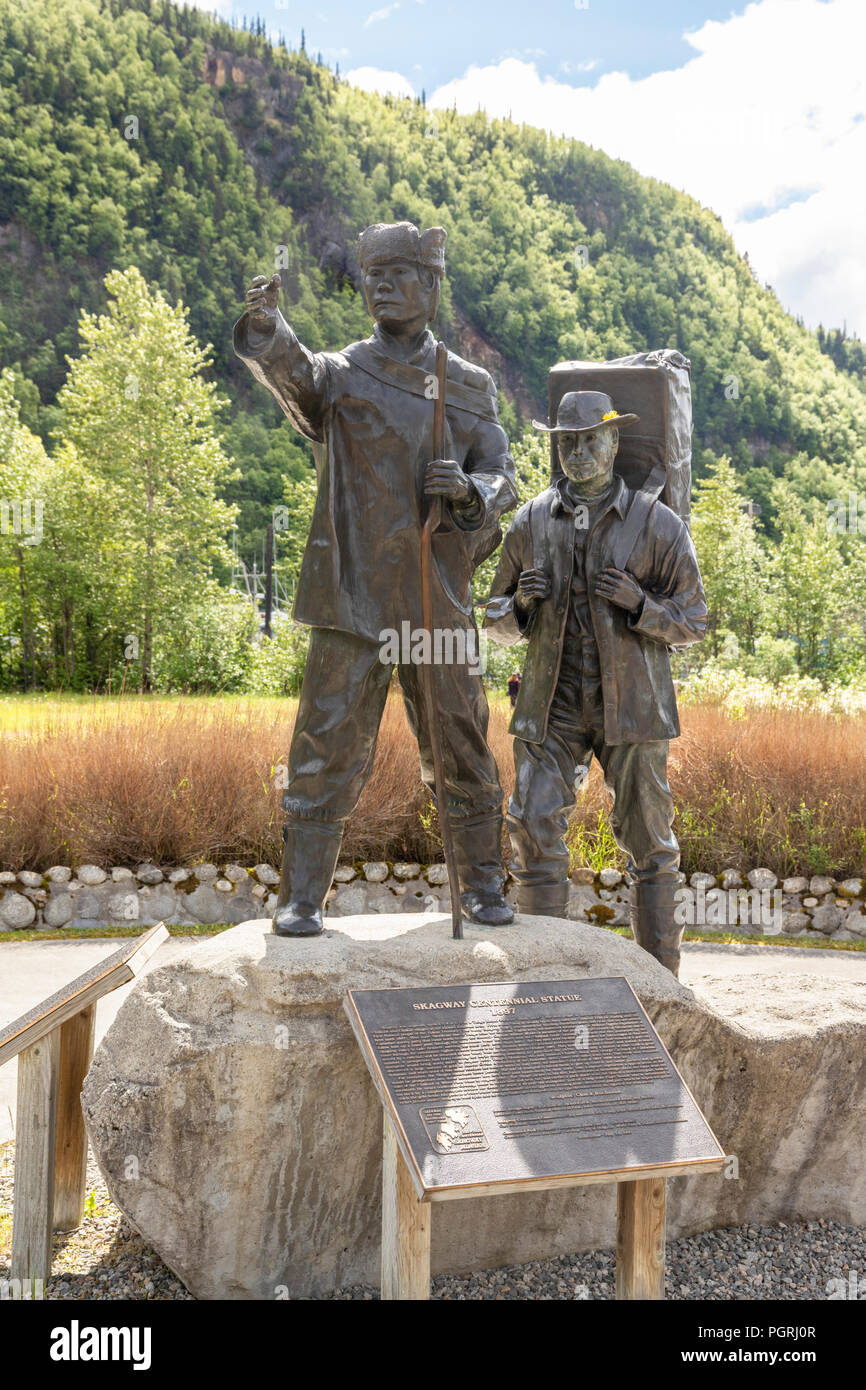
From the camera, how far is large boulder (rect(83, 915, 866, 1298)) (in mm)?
2746

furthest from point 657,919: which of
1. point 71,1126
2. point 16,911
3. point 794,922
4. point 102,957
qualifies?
point 16,911

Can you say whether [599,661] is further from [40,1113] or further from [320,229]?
[320,229]

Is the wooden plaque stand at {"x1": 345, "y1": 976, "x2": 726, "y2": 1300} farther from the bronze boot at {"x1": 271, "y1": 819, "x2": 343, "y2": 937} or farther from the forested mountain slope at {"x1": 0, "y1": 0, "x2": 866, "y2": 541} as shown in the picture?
the forested mountain slope at {"x1": 0, "y1": 0, "x2": 866, "y2": 541}

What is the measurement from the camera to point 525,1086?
261 centimetres

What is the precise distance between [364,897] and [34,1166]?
4.53 m

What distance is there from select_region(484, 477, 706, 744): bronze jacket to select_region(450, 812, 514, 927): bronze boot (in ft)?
1.22

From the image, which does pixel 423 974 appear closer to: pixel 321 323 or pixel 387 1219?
pixel 387 1219

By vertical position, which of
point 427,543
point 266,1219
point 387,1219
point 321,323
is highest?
point 321,323

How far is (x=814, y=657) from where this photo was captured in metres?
21.8

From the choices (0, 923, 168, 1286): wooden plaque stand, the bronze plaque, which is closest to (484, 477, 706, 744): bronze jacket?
the bronze plaque

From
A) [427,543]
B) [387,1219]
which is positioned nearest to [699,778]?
[427,543]

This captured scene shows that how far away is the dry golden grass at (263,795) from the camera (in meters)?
7.31

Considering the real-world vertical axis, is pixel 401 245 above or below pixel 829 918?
above

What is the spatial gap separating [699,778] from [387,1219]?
6.07 metres
